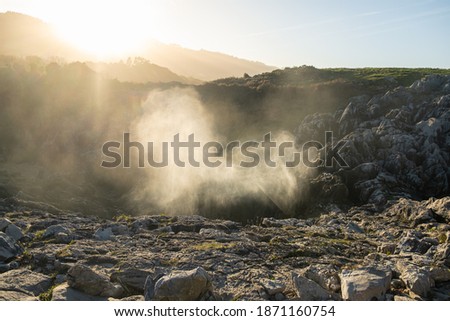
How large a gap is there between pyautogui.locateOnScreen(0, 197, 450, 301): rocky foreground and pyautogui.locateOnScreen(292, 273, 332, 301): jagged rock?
3 cm

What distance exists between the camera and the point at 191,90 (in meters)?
67.5

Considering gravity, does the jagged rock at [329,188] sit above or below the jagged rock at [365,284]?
below

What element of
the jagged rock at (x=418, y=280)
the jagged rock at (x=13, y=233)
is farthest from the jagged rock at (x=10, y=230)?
the jagged rock at (x=418, y=280)

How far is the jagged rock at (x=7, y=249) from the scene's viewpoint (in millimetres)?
15320

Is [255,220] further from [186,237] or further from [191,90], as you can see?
[191,90]

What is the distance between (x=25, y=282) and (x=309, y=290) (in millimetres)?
9728

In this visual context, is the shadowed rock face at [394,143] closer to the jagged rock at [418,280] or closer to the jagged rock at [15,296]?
the jagged rock at [418,280]

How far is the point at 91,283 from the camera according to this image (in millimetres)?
12375

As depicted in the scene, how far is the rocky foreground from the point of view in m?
12.3

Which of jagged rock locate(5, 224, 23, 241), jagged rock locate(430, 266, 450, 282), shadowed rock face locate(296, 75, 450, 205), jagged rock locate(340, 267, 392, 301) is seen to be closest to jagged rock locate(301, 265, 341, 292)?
jagged rock locate(340, 267, 392, 301)

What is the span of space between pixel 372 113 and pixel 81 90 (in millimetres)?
45198

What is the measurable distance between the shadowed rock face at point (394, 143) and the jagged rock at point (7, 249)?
965 inches

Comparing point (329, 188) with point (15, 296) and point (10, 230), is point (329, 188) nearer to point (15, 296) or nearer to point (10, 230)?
point (10, 230)
